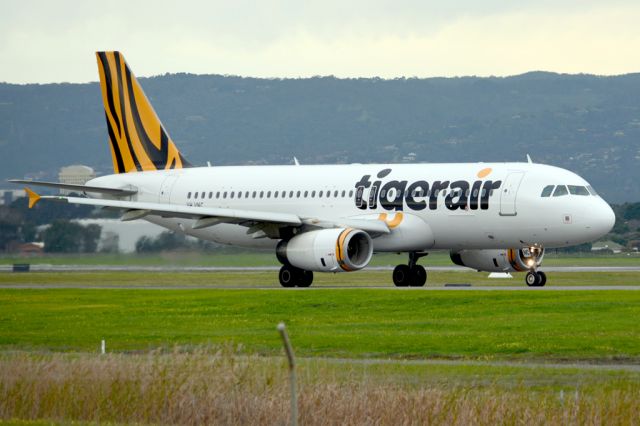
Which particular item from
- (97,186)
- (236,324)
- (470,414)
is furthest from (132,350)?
(97,186)

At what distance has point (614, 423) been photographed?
1928 centimetres

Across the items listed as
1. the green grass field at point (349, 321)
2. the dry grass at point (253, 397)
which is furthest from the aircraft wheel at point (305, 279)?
the dry grass at point (253, 397)

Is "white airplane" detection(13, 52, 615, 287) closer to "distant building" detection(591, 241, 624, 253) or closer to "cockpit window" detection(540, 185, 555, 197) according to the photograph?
"cockpit window" detection(540, 185, 555, 197)

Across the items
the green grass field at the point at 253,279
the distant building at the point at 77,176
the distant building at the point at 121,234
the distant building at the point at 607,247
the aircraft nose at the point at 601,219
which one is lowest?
the green grass field at the point at 253,279

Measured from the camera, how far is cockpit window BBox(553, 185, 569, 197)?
149 feet

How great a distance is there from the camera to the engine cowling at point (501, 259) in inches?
1885

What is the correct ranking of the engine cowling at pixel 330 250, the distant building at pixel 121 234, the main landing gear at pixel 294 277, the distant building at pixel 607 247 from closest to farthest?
the engine cowling at pixel 330 250
the main landing gear at pixel 294 277
the distant building at pixel 121 234
the distant building at pixel 607 247

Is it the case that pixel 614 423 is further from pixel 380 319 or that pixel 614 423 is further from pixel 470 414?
pixel 380 319

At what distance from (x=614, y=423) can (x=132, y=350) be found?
12.6 m

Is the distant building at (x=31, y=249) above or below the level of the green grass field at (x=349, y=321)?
above

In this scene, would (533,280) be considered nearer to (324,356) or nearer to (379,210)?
(379,210)

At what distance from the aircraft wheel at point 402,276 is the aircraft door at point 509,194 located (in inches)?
206

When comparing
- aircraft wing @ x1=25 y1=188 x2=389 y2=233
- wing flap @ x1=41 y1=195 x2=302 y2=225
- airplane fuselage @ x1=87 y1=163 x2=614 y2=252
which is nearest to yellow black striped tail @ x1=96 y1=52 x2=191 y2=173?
airplane fuselage @ x1=87 y1=163 x2=614 y2=252

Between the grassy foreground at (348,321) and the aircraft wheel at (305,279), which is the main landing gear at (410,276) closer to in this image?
the aircraft wheel at (305,279)
